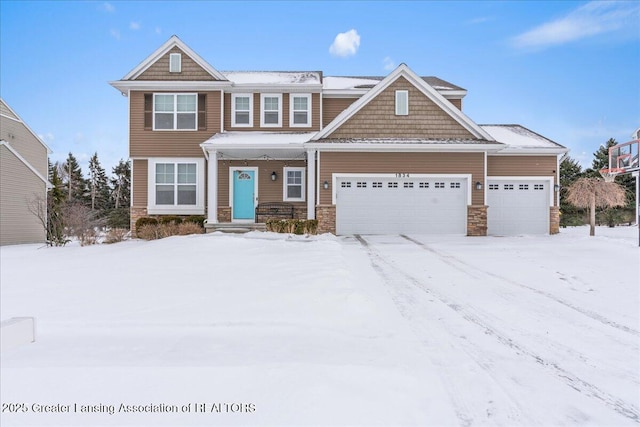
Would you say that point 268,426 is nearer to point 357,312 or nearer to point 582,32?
point 357,312

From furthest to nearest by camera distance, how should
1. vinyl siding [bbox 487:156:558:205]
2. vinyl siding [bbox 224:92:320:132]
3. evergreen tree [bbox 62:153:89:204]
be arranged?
evergreen tree [bbox 62:153:89:204], vinyl siding [bbox 224:92:320:132], vinyl siding [bbox 487:156:558:205]

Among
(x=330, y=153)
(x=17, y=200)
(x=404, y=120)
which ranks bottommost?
(x=17, y=200)

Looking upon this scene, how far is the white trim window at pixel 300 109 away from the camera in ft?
57.9

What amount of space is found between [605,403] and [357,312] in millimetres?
2620

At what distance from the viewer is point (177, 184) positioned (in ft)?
55.5

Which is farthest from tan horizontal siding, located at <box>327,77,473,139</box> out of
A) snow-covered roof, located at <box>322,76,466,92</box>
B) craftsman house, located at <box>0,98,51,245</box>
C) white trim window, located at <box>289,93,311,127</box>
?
craftsman house, located at <box>0,98,51,245</box>

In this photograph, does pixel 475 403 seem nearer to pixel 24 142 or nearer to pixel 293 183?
pixel 293 183

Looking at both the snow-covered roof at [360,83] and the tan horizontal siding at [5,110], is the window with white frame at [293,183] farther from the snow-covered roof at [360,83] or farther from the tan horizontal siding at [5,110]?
the tan horizontal siding at [5,110]

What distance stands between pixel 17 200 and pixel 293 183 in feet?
51.5

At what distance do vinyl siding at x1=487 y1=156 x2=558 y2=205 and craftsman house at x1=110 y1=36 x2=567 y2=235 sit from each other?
45 mm

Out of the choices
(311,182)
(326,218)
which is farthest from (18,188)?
(326,218)

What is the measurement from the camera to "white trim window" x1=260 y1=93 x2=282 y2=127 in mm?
17562

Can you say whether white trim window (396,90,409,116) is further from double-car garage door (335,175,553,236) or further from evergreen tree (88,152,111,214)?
evergreen tree (88,152,111,214)

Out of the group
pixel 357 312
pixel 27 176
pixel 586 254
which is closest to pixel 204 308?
pixel 357 312
